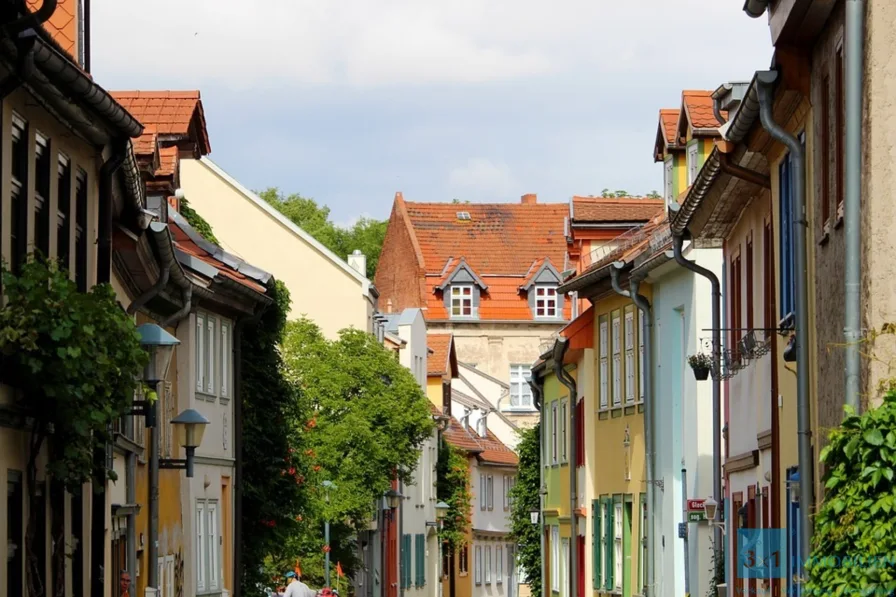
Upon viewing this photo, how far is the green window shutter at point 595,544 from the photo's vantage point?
3312 centimetres

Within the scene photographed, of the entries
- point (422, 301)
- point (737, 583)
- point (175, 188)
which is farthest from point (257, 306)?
point (422, 301)

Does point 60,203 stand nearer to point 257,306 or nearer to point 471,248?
point 257,306

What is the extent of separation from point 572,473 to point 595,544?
7.21 ft

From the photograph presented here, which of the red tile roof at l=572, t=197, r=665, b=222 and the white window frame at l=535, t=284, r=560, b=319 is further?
the white window frame at l=535, t=284, r=560, b=319

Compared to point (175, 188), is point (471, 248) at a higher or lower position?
higher

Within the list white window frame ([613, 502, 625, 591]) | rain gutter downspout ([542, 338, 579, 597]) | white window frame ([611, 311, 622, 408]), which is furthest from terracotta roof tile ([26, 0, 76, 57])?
rain gutter downspout ([542, 338, 579, 597])

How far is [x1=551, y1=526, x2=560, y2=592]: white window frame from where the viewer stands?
37969 millimetres

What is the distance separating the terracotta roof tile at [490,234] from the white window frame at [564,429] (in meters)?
46.3

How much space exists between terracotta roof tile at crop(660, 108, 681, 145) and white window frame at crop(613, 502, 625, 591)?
19.8ft

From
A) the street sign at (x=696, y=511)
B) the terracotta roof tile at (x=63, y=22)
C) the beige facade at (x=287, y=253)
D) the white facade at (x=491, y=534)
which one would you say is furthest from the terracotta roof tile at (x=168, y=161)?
the white facade at (x=491, y=534)

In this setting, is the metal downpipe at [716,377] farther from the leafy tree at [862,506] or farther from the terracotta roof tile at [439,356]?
the terracotta roof tile at [439,356]

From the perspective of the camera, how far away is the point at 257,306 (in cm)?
2894

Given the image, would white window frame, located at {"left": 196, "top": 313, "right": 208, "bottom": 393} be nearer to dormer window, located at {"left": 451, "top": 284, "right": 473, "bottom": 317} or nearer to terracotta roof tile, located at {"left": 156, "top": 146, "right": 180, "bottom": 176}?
terracotta roof tile, located at {"left": 156, "top": 146, "right": 180, "bottom": 176}

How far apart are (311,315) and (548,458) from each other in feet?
32.1
